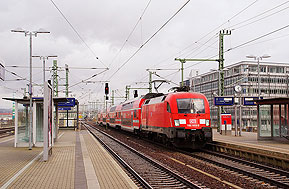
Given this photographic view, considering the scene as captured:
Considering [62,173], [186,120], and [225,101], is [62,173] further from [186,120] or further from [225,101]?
[225,101]

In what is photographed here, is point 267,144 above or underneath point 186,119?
underneath

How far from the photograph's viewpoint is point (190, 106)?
17.5m

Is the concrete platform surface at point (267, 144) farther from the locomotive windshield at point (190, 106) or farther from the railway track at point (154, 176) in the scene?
the railway track at point (154, 176)

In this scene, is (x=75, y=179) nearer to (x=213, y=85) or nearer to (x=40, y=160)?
(x=40, y=160)

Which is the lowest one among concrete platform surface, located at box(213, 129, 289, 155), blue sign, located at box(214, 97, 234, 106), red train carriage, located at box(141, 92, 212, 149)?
concrete platform surface, located at box(213, 129, 289, 155)

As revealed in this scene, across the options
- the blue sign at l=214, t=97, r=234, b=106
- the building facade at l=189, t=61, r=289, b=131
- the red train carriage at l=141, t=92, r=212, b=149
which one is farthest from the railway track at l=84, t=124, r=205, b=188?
the building facade at l=189, t=61, r=289, b=131

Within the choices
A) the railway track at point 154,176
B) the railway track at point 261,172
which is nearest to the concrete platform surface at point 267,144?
the railway track at point 261,172

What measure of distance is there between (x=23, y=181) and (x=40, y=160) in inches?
172

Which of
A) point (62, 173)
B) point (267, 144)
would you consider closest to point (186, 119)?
point (267, 144)

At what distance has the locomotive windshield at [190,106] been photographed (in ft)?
57.2

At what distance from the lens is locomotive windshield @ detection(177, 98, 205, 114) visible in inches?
687

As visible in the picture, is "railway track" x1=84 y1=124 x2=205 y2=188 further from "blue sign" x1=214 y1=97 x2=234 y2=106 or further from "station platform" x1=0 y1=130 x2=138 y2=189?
"blue sign" x1=214 y1=97 x2=234 y2=106

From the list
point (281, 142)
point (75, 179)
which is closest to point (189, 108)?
point (281, 142)

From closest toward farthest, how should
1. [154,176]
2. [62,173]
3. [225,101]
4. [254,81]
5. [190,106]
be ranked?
[62,173], [154,176], [190,106], [225,101], [254,81]
